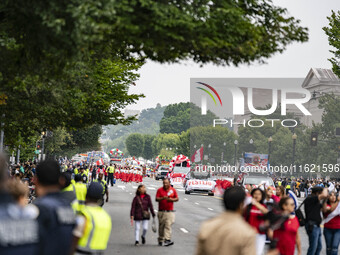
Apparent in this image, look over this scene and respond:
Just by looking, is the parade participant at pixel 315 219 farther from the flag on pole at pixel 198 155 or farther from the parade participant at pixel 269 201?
the flag on pole at pixel 198 155

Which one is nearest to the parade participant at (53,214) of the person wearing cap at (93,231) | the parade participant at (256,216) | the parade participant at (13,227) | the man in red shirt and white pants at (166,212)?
the parade participant at (13,227)

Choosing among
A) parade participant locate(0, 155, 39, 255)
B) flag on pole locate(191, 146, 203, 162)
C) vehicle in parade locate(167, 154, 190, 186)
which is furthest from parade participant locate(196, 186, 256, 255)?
flag on pole locate(191, 146, 203, 162)

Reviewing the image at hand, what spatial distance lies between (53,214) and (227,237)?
1538 millimetres

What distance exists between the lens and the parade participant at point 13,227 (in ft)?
17.9

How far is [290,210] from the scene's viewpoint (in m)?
11.5

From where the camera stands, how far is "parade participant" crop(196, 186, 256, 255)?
6.00 m

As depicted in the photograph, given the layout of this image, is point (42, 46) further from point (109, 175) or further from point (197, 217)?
point (109, 175)

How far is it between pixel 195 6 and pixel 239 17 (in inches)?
32.4

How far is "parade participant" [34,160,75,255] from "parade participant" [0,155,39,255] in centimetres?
31

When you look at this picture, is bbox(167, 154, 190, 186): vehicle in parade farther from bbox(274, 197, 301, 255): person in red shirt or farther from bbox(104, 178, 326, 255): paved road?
bbox(274, 197, 301, 255): person in red shirt

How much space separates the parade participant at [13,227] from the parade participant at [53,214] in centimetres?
31

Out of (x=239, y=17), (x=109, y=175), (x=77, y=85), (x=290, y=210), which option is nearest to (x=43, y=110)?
(x=77, y=85)

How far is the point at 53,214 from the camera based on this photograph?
627 centimetres

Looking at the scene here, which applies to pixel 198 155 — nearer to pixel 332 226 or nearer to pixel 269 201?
pixel 332 226
